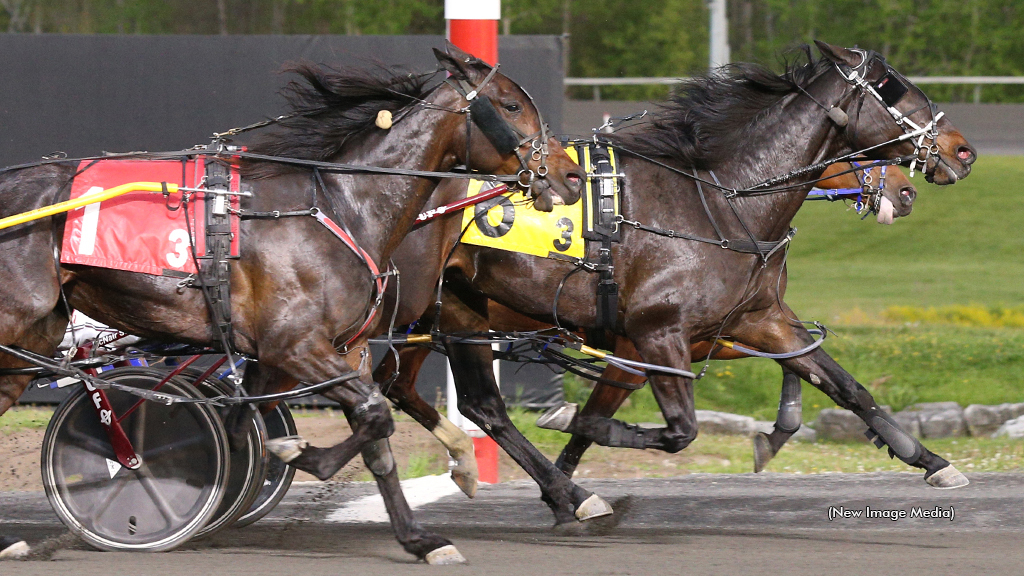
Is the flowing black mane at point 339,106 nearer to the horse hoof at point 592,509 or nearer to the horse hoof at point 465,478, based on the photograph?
the horse hoof at point 465,478

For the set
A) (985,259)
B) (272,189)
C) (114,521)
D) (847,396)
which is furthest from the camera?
(985,259)

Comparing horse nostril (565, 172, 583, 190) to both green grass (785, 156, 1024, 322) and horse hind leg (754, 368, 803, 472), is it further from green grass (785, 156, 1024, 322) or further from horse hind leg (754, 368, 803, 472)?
green grass (785, 156, 1024, 322)

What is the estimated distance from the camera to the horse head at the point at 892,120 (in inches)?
203

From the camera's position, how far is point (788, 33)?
23141 mm

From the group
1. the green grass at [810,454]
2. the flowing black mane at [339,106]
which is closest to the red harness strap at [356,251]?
the flowing black mane at [339,106]

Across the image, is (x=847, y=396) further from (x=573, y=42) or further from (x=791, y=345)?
(x=573, y=42)

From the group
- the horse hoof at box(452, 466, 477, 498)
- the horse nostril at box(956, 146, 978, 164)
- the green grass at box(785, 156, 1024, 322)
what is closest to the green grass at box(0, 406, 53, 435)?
the horse hoof at box(452, 466, 477, 498)

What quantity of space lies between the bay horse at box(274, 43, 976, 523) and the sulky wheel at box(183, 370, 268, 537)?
2.48ft

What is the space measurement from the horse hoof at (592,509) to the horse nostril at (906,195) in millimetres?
2064

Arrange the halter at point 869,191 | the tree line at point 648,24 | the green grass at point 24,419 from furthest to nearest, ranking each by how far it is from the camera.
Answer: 1. the tree line at point 648,24
2. the green grass at point 24,419
3. the halter at point 869,191

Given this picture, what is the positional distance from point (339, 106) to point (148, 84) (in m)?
3.14

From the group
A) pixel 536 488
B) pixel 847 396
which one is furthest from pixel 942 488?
pixel 536 488

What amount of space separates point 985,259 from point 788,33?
37.5ft

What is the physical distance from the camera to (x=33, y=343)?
14.3 ft
